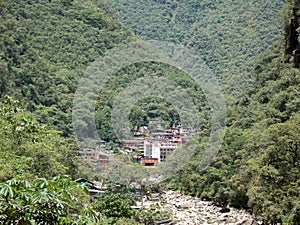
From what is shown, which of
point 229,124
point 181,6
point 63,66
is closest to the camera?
point 229,124

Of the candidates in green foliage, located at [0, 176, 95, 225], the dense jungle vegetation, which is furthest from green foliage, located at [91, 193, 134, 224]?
green foliage, located at [0, 176, 95, 225]

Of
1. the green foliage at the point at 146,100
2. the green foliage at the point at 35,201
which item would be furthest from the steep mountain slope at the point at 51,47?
the green foliage at the point at 35,201

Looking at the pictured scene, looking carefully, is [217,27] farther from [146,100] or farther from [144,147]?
[144,147]

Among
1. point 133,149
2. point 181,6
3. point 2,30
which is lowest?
point 133,149

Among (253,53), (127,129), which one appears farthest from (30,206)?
(253,53)

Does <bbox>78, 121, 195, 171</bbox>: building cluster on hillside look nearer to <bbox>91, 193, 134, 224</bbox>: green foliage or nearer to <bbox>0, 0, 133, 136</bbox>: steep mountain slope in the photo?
A: <bbox>0, 0, 133, 136</bbox>: steep mountain slope

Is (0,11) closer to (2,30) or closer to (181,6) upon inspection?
(2,30)

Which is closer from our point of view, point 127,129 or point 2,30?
point 127,129
